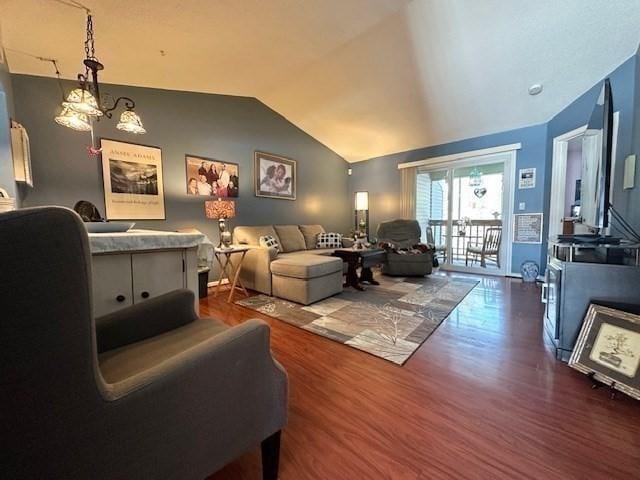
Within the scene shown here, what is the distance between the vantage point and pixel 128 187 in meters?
2.99

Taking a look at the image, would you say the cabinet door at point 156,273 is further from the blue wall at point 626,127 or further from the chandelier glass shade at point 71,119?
the blue wall at point 626,127

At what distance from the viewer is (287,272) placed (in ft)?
9.86

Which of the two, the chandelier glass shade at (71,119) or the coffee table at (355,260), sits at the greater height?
the chandelier glass shade at (71,119)

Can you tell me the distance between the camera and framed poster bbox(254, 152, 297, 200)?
13.9 feet

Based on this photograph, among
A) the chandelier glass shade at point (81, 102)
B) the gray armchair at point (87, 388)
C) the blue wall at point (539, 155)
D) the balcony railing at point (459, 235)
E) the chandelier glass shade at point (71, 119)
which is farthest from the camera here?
the balcony railing at point (459, 235)

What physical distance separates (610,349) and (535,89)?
330 centimetres

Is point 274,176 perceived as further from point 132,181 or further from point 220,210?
point 132,181

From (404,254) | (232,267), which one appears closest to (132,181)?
(232,267)

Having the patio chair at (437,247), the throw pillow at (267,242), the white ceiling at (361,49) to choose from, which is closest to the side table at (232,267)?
the throw pillow at (267,242)

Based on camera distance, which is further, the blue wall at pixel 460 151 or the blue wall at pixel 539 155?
the blue wall at pixel 460 151

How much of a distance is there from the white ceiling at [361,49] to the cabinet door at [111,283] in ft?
5.92

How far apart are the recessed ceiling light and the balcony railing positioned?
6.37 feet

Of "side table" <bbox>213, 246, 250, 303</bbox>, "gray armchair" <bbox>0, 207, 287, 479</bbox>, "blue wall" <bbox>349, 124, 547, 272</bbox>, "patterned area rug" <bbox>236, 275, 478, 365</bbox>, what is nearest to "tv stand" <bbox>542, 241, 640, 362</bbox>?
"patterned area rug" <bbox>236, 275, 478, 365</bbox>

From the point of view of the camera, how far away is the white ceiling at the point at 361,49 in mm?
1995
